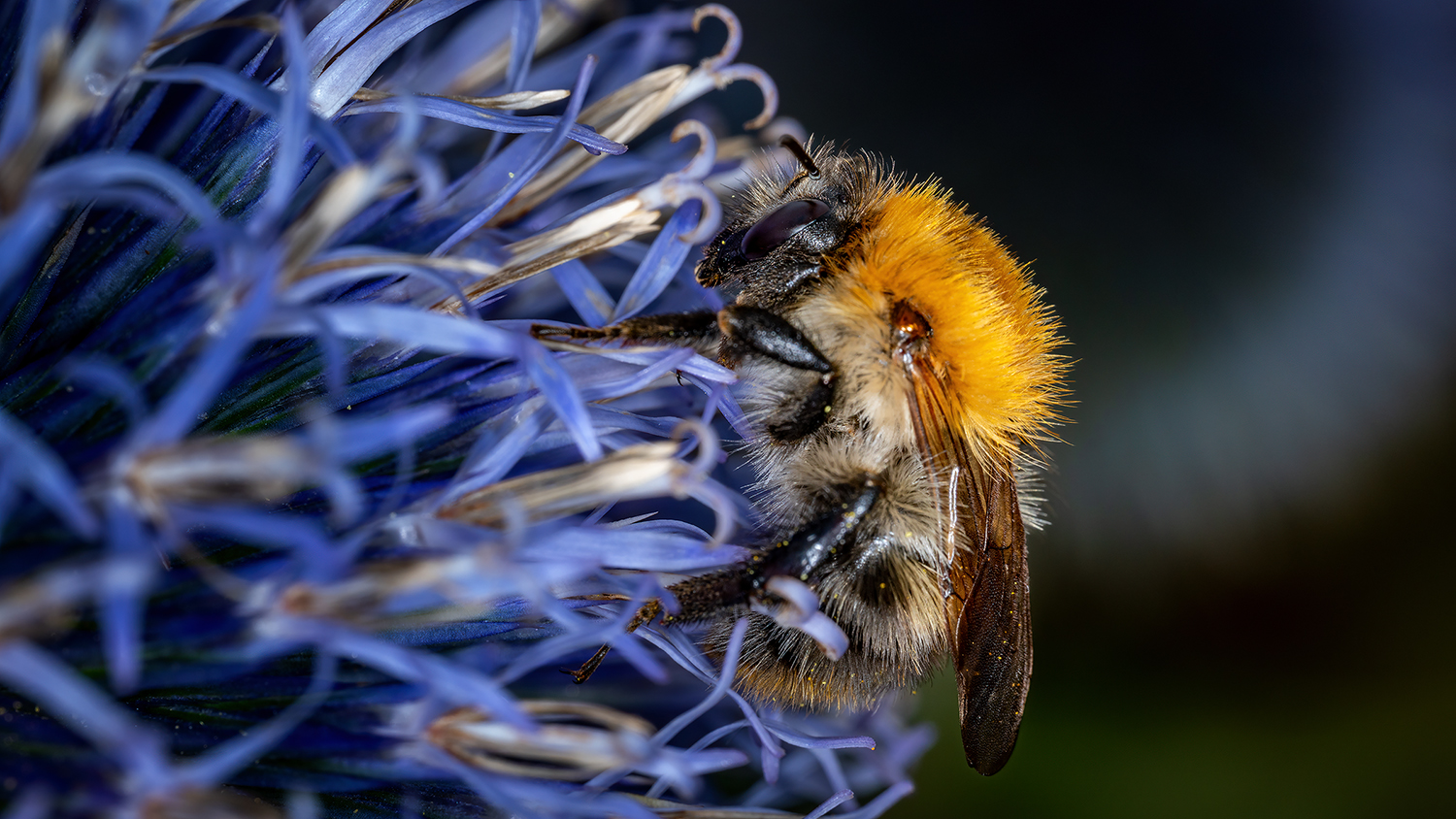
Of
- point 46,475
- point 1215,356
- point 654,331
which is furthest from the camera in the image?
point 1215,356

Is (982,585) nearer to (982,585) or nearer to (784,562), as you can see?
(982,585)

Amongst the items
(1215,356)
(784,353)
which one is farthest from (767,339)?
(1215,356)

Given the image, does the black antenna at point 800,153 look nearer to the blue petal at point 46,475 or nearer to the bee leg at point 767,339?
the bee leg at point 767,339

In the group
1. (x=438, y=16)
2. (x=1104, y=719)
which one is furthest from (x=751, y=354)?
(x=1104, y=719)

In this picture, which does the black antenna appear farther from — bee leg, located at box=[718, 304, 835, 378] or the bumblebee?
bee leg, located at box=[718, 304, 835, 378]

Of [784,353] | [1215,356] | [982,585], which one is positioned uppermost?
[1215,356]

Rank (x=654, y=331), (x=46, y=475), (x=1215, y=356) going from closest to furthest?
(x=46, y=475)
(x=654, y=331)
(x=1215, y=356)

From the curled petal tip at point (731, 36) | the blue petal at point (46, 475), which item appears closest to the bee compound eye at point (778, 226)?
Answer: the curled petal tip at point (731, 36)

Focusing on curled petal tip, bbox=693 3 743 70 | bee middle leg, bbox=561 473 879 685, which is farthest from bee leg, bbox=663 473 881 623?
curled petal tip, bbox=693 3 743 70
